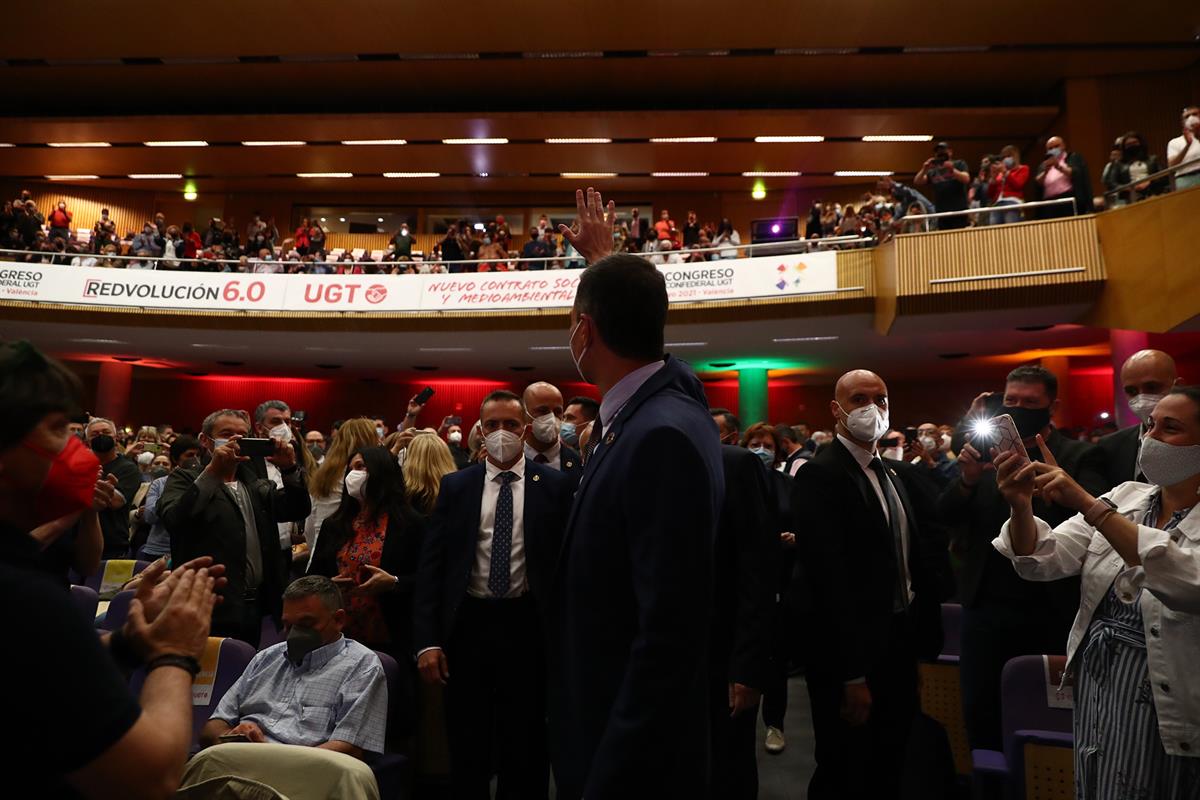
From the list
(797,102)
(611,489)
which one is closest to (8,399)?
(611,489)

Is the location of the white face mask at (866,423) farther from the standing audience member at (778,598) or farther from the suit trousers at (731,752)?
the suit trousers at (731,752)

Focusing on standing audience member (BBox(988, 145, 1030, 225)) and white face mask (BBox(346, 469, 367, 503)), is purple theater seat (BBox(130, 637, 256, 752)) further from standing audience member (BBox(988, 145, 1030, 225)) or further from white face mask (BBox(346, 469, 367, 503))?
standing audience member (BBox(988, 145, 1030, 225))

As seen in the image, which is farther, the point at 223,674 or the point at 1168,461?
the point at 223,674

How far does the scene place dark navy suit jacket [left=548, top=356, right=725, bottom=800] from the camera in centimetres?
123

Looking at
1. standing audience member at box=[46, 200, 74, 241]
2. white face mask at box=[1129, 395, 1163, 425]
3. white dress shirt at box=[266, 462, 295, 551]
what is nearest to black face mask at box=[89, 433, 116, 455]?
white dress shirt at box=[266, 462, 295, 551]

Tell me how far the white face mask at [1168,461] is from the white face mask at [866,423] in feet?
2.84

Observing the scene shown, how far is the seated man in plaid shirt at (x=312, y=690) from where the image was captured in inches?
101

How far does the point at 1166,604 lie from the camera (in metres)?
1.82

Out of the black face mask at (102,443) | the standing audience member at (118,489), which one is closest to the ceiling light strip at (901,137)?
the standing audience member at (118,489)

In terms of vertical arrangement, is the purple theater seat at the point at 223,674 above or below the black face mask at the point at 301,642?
below

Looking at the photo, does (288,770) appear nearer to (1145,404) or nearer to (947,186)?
(1145,404)

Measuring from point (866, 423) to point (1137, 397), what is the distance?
1.14 m

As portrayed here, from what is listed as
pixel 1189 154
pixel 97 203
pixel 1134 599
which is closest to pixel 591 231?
pixel 1134 599

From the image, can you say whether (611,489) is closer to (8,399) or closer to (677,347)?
(8,399)
